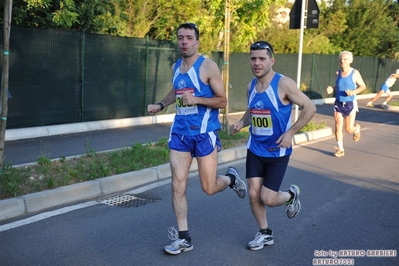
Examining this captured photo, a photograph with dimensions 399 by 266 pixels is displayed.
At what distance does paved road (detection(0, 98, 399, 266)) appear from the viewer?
4.59 meters

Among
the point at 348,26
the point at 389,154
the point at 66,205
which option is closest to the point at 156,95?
the point at 389,154

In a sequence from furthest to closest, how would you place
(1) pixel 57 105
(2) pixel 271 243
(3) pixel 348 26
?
(3) pixel 348 26, (1) pixel 57 105, (2) pixel 271 243

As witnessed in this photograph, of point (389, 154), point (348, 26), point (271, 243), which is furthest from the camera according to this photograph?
point (348, 26)

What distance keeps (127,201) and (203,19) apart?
8160mm

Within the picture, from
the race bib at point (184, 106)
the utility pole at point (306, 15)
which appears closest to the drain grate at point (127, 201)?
the race bib at point (184, 106)

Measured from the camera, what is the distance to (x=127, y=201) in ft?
21.2

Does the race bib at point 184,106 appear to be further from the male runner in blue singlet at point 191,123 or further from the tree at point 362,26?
the tree at point 362,26

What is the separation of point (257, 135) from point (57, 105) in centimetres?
744

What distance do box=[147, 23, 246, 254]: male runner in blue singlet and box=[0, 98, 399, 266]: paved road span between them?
0.42m

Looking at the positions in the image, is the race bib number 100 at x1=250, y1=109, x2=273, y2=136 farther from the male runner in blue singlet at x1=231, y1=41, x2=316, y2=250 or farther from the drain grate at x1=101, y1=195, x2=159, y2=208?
the drain grate at x1=101, y1=195, x2=159, y2=208

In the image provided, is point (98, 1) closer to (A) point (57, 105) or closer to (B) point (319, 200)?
(A) point (57, 105)

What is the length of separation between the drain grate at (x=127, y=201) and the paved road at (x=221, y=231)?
12cm

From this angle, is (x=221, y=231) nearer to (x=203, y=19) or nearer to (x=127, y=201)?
(x=127, y=201)

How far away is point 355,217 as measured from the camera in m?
5.93
